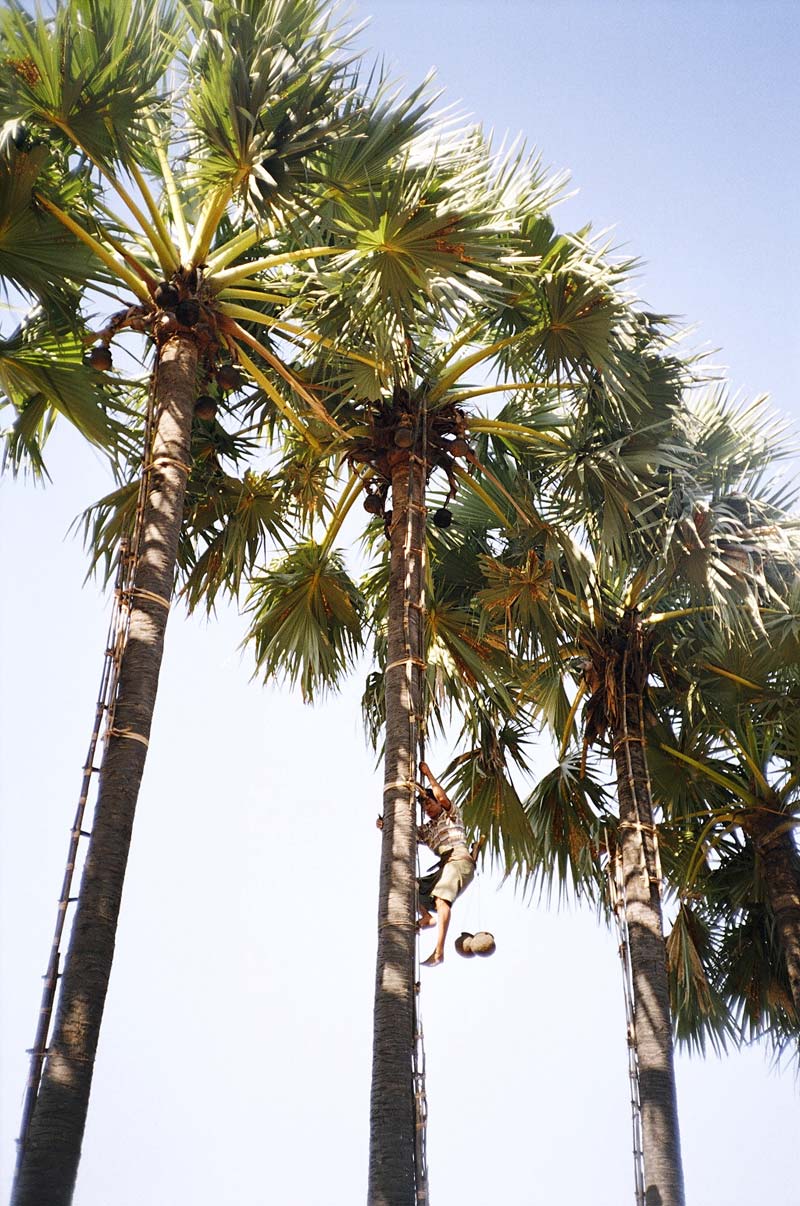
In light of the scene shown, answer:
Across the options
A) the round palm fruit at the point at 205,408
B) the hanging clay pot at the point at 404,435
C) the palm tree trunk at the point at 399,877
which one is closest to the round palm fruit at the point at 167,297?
the round palm fruit at the point at 205,408

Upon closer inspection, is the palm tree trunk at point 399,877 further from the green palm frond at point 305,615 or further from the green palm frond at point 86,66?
the green palm frond at point 86,66

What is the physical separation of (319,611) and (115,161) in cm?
435

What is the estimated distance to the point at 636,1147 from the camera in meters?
9.06

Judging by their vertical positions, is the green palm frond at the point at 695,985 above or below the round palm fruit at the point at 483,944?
above

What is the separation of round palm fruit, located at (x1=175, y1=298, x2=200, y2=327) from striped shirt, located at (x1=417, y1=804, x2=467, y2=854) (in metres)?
3.76

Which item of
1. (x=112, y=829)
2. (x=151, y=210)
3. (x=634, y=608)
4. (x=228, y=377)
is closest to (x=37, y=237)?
(x=151, y=210)

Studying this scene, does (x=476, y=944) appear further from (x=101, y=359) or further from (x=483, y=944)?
(x=101, y=359)

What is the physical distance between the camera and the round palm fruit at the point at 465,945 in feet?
25.3

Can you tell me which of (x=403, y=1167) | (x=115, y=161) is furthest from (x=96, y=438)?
(x=403, y=1167)

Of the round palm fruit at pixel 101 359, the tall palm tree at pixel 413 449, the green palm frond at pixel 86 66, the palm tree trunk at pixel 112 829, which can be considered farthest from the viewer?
the round palm fruit at pixel 101 359

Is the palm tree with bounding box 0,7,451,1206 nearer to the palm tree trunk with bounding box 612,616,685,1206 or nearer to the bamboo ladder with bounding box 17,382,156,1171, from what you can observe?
the bamboo ladder with bounding box 17,382,156,1171

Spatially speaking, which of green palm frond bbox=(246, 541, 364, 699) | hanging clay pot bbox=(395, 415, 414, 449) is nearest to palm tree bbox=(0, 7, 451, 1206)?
hanging clay pot bbox=(395, 415, 414, 449)

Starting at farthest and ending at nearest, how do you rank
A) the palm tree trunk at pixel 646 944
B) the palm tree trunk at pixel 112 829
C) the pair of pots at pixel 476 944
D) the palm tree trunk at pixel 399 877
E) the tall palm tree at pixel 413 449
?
the palm tree trunk at pixel 646 944 → the pair of pots at pixel 476 944 → the tall palm tree at pixel 413 449 → the palm tree trunk at pixel 399 877 → the palm tree trunk at pixel 112 829

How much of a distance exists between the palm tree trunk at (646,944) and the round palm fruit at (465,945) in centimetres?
251
